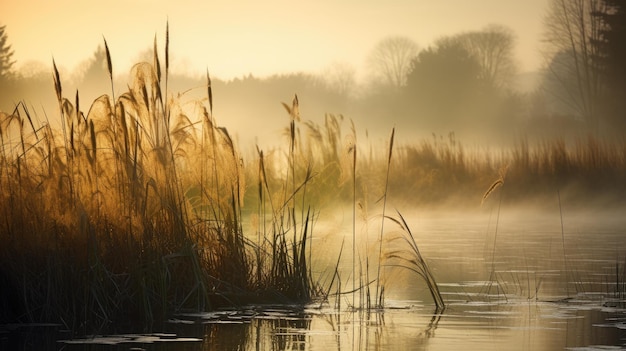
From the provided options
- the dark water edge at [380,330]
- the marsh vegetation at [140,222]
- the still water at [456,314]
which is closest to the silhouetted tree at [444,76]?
the still water at [456,314]

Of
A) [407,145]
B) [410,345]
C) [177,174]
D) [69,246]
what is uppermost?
[407,145]

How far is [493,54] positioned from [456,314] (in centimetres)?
3896

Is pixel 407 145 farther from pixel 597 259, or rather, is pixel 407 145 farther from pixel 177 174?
pixel 177 174

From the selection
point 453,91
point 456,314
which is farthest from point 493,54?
point 456,314

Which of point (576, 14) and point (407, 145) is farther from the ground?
point (576, 14)

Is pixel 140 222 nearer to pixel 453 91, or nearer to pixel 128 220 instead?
pixel 128 220

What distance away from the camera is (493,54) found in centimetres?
4575

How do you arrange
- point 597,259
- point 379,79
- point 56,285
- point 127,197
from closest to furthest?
point 56,285 → point 127,197 → point 597,259 → point 379,79

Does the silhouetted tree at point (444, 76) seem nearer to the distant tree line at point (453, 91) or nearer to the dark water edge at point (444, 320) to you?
the distant tree line at point (453, 91)

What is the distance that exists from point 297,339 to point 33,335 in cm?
146

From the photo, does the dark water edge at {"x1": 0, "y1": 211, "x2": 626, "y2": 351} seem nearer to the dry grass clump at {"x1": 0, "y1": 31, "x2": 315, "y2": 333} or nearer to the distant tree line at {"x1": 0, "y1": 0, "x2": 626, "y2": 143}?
the dry grass clump at {"x1": 0, "y1": 31, "x2": 315, "y2": 333}

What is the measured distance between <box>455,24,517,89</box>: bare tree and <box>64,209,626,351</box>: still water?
32.9 m

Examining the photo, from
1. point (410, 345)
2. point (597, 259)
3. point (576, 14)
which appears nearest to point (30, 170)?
point (410, 345)

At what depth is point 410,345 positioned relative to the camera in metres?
6.30
